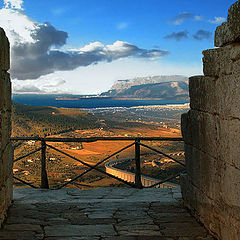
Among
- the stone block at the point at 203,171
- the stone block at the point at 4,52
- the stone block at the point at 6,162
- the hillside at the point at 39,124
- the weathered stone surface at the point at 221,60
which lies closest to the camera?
the weathered stone surface at the point at 221,60

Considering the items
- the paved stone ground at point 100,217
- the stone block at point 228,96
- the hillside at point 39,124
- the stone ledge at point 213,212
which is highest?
the stone block at point 228,96

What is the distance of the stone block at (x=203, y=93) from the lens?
12.1 ft

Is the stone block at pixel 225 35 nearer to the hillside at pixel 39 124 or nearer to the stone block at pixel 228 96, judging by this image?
the stone block at pixel 228 96

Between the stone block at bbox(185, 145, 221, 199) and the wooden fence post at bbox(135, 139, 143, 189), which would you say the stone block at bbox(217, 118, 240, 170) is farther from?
the wooden fence post at bbox(135, 139, 143, 189)

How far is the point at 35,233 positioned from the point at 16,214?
0.89 m

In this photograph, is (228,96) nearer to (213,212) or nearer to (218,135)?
(218,135)

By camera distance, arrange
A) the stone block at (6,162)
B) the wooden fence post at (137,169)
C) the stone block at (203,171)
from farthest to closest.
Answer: the wooden fence post at (137,169) < the stone block at (6,162) < the stone block at (203,171)

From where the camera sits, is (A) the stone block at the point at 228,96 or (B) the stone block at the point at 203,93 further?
(B) the stone block at the point at 203,93

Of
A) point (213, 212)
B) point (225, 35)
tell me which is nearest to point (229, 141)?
point (213, 212)

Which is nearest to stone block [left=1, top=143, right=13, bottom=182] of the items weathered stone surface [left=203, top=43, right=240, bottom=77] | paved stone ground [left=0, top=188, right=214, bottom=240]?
paved stone ground [left=0, top=188, right=214, bottom=240]

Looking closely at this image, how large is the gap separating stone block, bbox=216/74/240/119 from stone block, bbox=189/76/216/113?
0.15 metres

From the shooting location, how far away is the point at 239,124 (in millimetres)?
2961

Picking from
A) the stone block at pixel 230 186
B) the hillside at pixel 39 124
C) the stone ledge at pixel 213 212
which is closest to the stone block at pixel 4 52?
the stone block at pixel 230 186

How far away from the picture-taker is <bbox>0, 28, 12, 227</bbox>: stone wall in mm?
4055
